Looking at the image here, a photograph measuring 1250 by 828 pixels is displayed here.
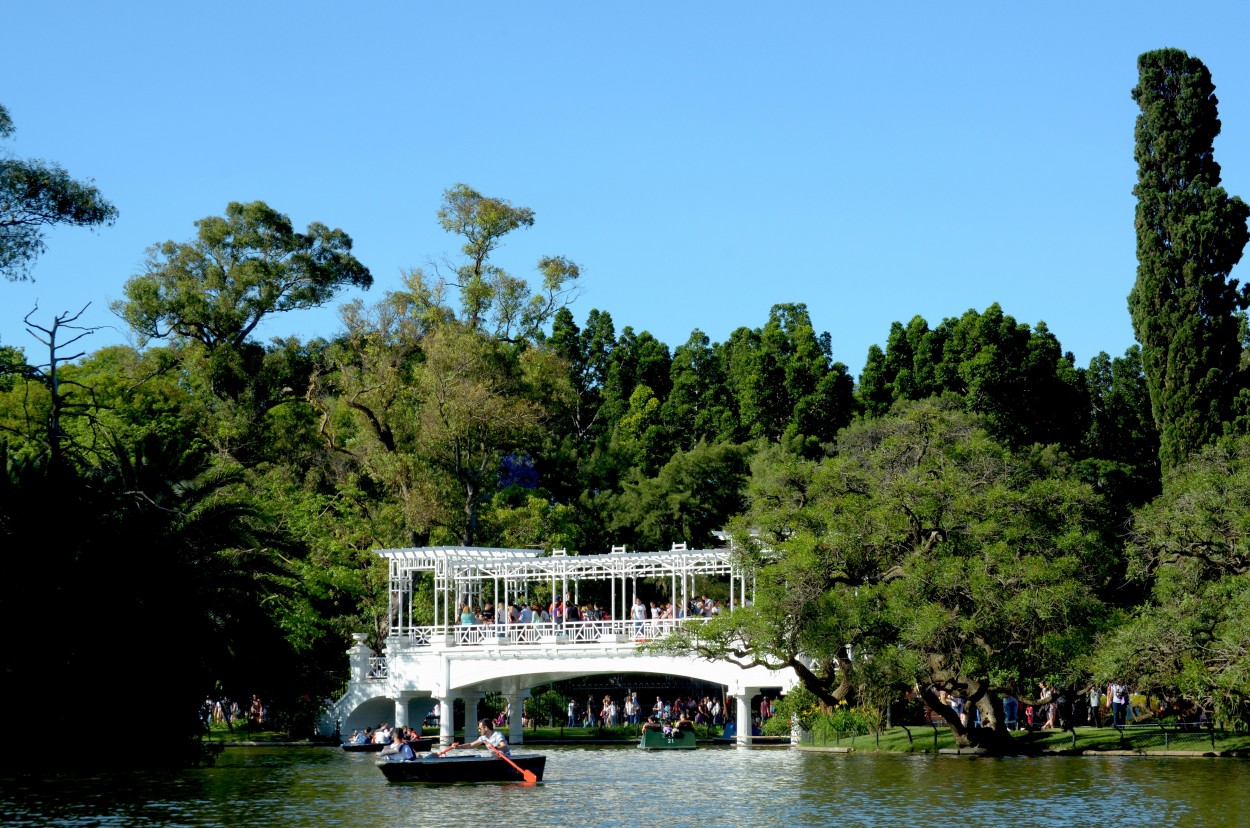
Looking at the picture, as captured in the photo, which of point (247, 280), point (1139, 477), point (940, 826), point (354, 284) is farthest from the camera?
point (354, 284)

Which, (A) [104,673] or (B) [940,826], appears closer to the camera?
(B) [940,826]

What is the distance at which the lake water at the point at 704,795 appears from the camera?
89.9 ft

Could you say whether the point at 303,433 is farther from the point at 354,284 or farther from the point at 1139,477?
the point at 1139,477

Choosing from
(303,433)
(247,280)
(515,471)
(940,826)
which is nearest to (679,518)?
(515,471)

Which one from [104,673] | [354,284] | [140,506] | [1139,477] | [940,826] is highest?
[354,284]

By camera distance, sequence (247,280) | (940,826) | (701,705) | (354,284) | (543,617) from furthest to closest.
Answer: (354,284) → (247,280) → (701,705) → (543,617) → (940,826)

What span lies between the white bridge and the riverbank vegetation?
1.70 metres

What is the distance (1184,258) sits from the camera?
53031 millimetres

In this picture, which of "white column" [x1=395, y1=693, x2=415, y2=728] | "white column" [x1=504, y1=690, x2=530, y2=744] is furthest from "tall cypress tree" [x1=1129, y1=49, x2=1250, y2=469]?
"white column" [x1=395, y1=693, x2=415, y2=728]

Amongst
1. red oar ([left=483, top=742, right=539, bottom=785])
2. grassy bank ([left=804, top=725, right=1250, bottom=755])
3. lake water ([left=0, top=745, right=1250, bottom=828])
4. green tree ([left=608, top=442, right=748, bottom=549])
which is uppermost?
green tree ([left=608, top=442, right=748, bottom=549])

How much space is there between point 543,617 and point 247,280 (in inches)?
963

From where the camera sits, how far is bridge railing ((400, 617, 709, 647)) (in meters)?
49.1

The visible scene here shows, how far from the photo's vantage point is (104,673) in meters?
35.4

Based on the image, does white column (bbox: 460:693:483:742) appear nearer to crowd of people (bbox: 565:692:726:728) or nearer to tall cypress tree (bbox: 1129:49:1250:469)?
crowd of people (bbox: 565:692:726:728)
